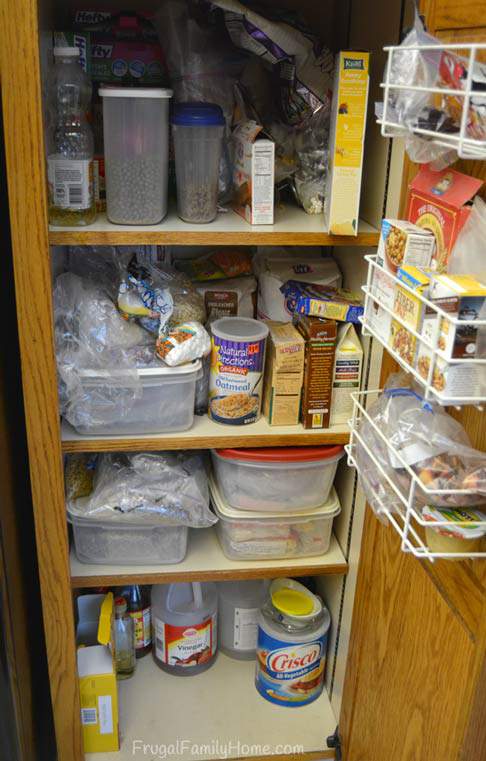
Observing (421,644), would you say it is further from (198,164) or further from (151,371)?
(198,164)

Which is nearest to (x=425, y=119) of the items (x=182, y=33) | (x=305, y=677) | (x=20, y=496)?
(x=182, y=33)

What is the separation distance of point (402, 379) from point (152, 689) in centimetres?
103

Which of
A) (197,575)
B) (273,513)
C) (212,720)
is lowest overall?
(212,720)

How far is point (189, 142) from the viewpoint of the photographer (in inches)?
49.0

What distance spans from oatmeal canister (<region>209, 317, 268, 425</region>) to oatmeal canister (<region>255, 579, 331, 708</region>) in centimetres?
51

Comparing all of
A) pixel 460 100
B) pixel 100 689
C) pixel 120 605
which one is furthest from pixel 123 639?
pixel 460 100

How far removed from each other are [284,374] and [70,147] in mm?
540

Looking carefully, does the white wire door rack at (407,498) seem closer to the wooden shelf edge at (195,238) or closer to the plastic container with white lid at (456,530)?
the plastic container with white lid at (456,530)

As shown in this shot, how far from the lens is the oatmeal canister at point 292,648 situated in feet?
5.26

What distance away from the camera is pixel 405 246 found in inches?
36.5

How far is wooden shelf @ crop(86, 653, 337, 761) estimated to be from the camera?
1540 millimetres

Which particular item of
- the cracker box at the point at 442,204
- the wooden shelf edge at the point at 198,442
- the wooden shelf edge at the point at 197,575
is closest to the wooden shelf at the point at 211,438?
the wooden shelf edge at the point at 198,442

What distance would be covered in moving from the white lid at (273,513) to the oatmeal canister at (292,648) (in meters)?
0.28

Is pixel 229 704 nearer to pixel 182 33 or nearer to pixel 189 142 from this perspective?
pixel 189 142
